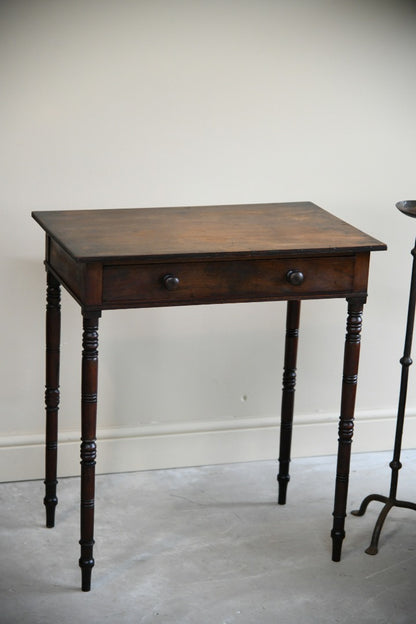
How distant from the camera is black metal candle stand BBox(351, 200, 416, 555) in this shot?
320 cm

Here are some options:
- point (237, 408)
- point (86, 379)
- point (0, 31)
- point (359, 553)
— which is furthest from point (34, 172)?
point (359, 553)

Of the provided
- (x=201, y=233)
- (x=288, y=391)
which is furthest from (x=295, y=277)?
(x=288, y=391)

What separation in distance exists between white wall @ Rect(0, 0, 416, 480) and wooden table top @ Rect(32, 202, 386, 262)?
0.34 meters

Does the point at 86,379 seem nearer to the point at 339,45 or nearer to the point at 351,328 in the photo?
the point at 351,328

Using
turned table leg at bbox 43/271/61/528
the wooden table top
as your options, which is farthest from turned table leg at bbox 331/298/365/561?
turned table leg at bbox 43/271/61/528

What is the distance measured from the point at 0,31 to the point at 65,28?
0.71ft

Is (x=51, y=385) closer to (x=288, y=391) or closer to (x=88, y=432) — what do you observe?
(x=88, y=432)

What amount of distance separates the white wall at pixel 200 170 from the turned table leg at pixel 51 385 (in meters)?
0.35

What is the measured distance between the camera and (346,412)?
300 cm

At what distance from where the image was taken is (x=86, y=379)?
2.76 meters

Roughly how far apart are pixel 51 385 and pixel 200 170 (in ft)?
3.16

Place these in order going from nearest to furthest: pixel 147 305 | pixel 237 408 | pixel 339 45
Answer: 1. pixel 147 305
2. pixel 339 45
3. pixel 237 408

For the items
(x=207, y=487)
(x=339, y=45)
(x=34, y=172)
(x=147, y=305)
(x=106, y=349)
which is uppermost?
(x=339, y=45)

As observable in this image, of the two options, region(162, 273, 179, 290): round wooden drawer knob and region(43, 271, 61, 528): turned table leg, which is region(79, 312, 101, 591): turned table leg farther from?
region(43, 271, 61, 528): turned table leg
